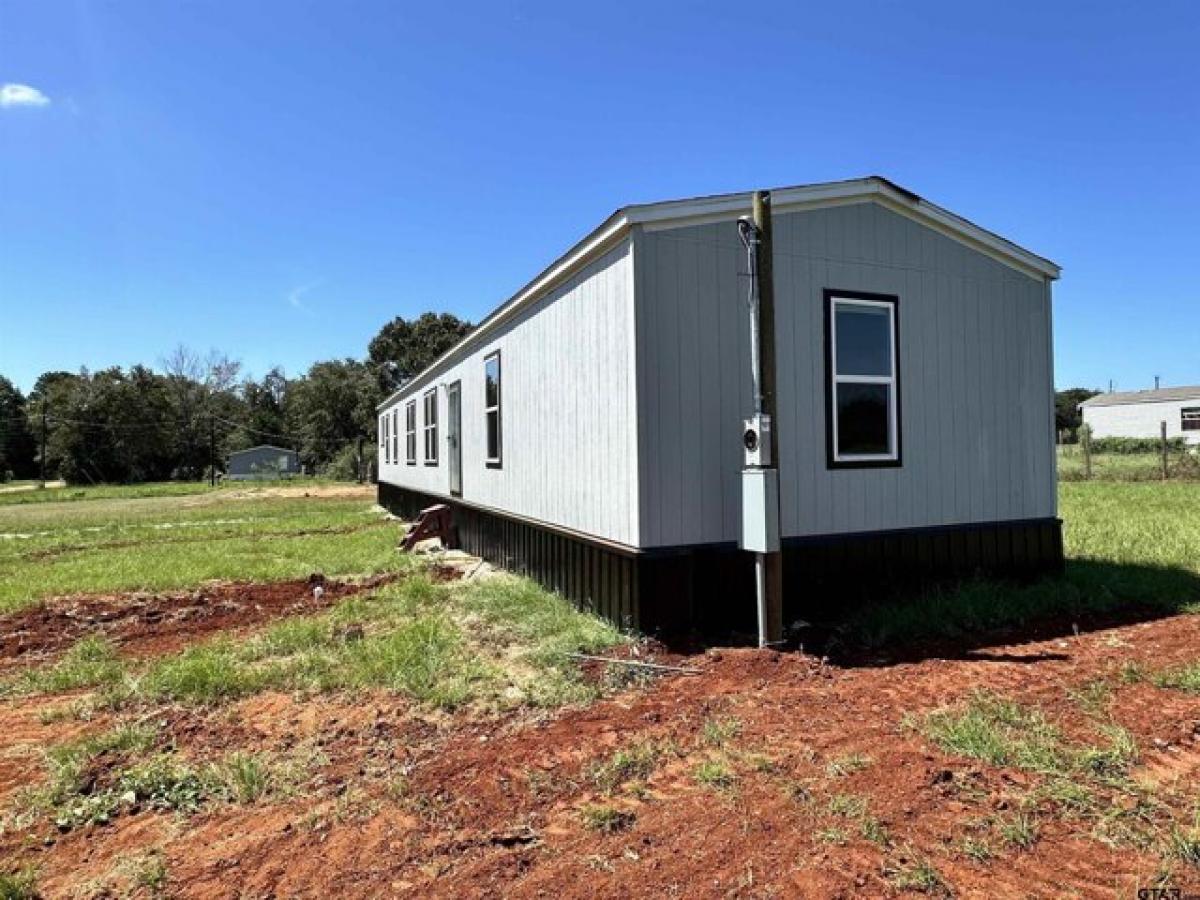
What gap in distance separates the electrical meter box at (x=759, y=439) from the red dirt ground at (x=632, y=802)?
1.36 m

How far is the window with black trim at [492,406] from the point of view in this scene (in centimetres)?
894

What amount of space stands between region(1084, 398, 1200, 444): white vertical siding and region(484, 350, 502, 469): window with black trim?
133ft

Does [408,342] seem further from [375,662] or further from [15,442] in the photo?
[375,662]

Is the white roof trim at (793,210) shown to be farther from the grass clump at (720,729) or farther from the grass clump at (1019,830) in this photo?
the grass clump at (1019,830)

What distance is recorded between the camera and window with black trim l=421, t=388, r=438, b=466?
1341cm

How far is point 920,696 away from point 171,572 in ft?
27.8

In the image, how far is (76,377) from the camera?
5319 cm

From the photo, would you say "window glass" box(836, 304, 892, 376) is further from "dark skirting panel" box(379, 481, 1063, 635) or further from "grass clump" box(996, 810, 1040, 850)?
"grass clump" box(996, 810, 1040, 850)

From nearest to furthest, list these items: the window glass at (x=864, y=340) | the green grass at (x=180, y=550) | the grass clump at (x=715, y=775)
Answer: the grass clump at (x=715, y=775) → the window glass at (x=864, y=340) → the green grass at (x=180, y=550)

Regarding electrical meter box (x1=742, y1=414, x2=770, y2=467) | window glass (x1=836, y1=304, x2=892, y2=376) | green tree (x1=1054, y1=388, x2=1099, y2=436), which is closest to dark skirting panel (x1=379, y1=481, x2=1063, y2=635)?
electrical meter box (x1=742, y1=414, x2=770, y2=467)

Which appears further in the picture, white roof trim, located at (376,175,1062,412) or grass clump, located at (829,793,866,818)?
white roof trim, located at (376,175,1062,412)

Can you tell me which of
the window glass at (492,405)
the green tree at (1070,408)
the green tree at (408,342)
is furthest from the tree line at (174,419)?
the green tree at (1070,408)

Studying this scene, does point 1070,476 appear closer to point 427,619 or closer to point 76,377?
point 427,619

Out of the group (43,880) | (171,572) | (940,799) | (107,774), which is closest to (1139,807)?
(940,799)
